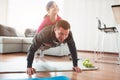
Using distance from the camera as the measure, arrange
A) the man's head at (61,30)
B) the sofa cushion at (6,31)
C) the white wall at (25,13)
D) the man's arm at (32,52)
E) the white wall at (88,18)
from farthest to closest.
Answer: the white wall at (25,13) < the white wall at (88,18) < the sofa cushion at (6,31) < the man's arm at (32,52) < the man's head at (61,30)

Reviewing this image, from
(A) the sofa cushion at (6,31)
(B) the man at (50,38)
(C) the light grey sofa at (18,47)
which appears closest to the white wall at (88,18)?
(C) the light grey sofa at (18,47)

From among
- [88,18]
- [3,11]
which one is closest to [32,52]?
[88,18]

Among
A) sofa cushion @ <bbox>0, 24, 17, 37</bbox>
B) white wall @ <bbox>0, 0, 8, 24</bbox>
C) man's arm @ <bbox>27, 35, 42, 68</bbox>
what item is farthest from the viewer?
white wall @ <bbox>0, 0, 8, 24</bbox>

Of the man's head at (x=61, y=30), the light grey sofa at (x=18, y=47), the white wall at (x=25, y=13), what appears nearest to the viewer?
the man's head at (x=61, y=30)

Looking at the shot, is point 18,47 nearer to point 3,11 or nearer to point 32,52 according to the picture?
point 3,11

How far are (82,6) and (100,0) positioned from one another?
0.63m

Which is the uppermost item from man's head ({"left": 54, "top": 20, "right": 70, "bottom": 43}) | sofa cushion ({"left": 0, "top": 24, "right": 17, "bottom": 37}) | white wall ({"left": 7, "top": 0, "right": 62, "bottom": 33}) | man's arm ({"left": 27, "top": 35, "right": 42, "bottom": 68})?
white wall ({"left": 7, "top": 0, "right": 62, "bottom": 33})

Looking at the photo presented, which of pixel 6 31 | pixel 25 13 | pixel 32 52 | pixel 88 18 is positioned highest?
pixel 25 13

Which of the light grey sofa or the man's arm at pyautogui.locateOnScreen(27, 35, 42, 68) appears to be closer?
the man's arm at pyautogui.locateOnScreen(27, 35, 42, 68)

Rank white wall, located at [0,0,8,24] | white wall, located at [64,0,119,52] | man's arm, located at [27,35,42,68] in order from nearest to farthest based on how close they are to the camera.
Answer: man's arm, located at [27,35,42,68] → white wall, located at [64,0,119,52] → white wall, located at [0,0,8,24]

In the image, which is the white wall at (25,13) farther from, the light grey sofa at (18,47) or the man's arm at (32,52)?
the man's arm at (32,52)

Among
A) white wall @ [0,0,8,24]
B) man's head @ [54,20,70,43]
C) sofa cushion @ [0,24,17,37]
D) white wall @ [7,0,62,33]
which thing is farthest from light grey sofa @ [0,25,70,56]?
man's head @ [54,20,70,43]

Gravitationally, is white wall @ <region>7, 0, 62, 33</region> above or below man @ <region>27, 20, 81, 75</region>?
above

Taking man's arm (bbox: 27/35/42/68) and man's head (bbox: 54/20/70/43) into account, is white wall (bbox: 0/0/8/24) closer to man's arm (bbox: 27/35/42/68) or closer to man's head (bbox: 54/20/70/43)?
man's arm (bbox: 27/35/42/68)
